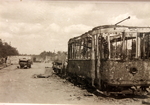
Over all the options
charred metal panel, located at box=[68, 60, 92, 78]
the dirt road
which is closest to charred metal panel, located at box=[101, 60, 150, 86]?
the dirt road

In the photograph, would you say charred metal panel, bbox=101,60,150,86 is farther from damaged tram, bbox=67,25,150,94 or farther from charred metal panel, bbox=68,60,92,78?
charred metal panel, bbox=68,60,92,78

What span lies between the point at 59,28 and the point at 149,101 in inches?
121

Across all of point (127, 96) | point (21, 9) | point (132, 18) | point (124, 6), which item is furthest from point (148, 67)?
point (21, 9)

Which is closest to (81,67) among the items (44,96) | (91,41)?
(91,41)

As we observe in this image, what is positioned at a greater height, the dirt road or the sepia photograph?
the sepia photograph

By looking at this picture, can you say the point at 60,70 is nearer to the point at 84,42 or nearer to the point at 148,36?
the point at 84,42

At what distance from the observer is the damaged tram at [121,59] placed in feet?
16.3

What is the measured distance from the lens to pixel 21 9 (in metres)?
5.71

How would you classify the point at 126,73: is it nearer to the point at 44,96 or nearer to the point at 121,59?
the point at 121,59

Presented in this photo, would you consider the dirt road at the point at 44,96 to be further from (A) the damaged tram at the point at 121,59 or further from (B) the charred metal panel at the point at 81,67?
(B) the charred metal panel at the point at 81,67

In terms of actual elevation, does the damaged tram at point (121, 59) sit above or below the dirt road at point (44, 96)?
above

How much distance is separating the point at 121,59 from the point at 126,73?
37 centimetres

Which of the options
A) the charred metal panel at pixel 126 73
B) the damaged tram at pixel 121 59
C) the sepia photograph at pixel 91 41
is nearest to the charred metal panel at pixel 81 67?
the sepia photograph at pixel 91 41

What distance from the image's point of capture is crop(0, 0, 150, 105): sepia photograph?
504 centimetres
